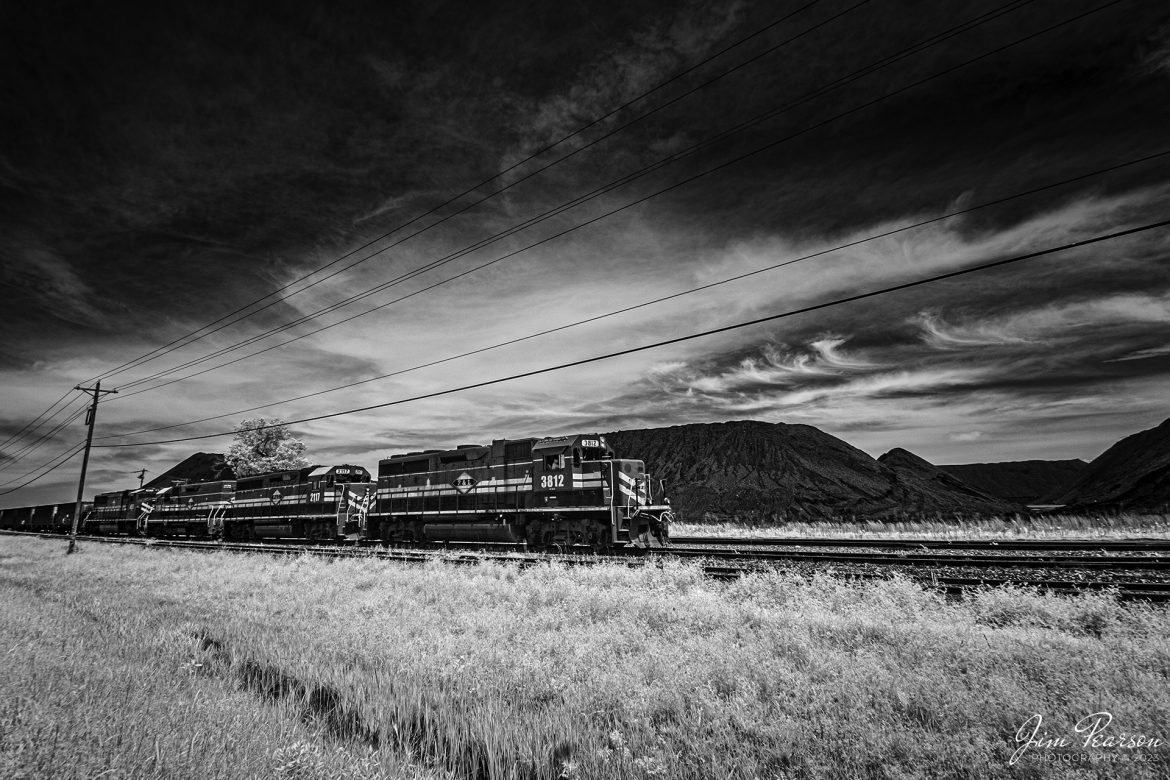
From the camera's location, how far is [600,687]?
5.79 meters

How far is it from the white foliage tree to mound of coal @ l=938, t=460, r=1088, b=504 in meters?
148

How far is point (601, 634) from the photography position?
26.6 ft

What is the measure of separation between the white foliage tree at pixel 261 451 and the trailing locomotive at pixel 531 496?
36.5 metres

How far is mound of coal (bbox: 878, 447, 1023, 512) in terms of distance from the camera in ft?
151

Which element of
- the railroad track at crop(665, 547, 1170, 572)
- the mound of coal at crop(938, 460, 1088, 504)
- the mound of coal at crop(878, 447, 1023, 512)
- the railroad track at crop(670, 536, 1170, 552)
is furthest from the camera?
the mound of coal at crop(938, 460, 1088, 504)

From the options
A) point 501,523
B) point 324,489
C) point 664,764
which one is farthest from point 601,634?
point 324,489

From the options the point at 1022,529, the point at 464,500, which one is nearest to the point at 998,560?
the point at 1022,529

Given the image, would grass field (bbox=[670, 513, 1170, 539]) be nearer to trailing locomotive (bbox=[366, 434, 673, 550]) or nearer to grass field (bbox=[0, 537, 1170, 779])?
trailing locomotive (bbox=[366, 434, 673, 550])

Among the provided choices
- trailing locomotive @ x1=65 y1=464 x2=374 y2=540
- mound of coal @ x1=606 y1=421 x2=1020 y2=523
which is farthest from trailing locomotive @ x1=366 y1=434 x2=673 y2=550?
mound of coal @ x1=606 y1=421 x2=1020 y2=523

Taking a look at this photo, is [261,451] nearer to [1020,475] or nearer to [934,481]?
[934,481]

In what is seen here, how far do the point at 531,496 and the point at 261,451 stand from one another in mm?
48714

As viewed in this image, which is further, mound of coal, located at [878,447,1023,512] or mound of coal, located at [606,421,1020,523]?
mound of coal, located at [878,447,1023,512]
